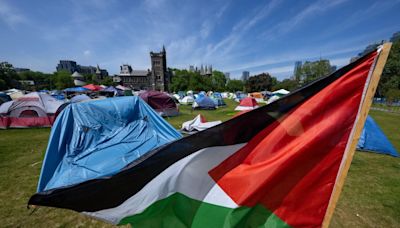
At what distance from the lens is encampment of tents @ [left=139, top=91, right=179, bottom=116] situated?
46.4 ft

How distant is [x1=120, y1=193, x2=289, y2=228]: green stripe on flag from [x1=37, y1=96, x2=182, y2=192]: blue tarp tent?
9.03 ft

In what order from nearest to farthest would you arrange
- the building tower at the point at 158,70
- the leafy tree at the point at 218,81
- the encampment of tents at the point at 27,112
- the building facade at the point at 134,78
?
the encampment of tents at the point at 27,112 → the leafy tree at the point at 218,81 → the building tower at the point at 158,70 → the building facade at the point at 134,78

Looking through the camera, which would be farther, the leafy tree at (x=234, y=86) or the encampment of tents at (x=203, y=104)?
the leafy tree at (x=234, y=86)

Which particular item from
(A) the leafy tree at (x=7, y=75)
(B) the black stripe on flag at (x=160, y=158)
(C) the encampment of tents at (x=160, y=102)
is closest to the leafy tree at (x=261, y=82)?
(C) the encampment of tents at (x=160, y=102)

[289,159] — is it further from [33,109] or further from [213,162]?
[33,109]

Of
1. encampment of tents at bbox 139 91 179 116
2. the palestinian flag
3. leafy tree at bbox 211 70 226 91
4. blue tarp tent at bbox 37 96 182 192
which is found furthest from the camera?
leafy tree at bbox 211 70 226 91

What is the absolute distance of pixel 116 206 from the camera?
1.87m

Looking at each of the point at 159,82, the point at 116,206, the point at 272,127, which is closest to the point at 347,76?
the point at 272,127

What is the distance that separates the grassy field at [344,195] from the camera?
125 inches

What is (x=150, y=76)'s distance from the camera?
310 feet

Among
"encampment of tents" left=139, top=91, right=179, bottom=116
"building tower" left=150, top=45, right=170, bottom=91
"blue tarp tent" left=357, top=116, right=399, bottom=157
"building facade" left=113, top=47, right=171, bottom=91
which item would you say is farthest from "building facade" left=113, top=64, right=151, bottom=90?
"blue tarp tent" left=357, top=116, right=399, bottom=157

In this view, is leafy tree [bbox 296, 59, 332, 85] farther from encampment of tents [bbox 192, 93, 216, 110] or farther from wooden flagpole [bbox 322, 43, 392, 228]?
wooden flagpole [bbox 322, 43, 392, 228]

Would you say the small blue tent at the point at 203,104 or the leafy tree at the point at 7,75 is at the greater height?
the leafy tree at the point at 7,75

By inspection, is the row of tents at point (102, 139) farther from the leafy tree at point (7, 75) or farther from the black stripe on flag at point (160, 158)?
the leafy tree at point (7, 75)
